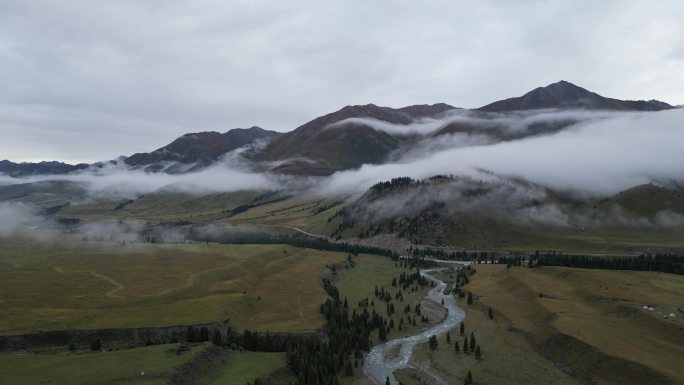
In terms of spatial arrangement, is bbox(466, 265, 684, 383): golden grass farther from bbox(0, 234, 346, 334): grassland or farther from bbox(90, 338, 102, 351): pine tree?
bbox(90, 338, 102, 351): pine tree

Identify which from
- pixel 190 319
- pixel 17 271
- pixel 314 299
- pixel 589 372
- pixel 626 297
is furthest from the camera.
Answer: pixel 17 271

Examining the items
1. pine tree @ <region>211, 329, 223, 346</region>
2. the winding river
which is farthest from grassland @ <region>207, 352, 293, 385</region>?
the winding river

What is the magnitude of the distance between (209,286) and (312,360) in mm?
80934

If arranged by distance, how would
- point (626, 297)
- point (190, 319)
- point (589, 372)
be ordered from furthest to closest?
point (626, 297) → point (190, 319) → point (589, 372)

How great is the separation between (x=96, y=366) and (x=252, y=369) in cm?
2936

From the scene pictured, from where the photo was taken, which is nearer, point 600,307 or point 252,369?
point 252,369

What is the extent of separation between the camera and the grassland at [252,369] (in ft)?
309

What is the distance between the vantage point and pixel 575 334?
111 metres

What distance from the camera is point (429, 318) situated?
148500mm

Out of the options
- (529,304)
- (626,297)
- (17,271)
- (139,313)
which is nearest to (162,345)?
(139,313)

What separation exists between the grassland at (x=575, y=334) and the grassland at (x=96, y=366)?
4777cm

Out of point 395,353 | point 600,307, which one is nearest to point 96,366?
point 395,353

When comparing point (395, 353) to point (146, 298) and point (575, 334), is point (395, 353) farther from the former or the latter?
point (146, 298)

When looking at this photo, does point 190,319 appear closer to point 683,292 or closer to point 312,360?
point 312,360
